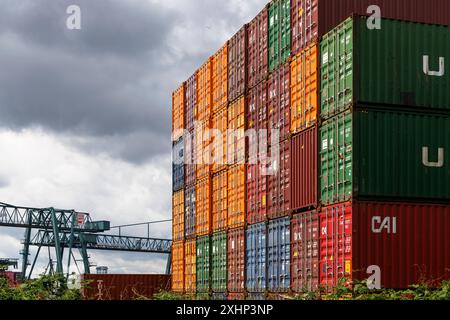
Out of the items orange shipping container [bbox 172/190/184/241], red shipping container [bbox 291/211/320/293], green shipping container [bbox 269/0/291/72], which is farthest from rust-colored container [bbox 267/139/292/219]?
orange shipping container [bbox 172/190/184/241]

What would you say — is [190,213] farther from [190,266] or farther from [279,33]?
[279,33]

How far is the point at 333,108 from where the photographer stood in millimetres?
24031

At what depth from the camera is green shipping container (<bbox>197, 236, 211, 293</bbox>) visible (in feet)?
117

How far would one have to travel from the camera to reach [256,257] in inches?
1173

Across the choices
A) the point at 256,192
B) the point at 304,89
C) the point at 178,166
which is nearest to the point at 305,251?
the point at 256,192

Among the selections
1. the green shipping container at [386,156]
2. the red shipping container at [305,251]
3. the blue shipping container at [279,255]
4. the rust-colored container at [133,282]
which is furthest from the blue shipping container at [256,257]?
the rust-colored container at [133,282]

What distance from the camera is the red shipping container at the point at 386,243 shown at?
22234 millimetres

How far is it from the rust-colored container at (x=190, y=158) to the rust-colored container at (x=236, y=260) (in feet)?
22.6

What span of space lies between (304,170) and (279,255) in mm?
3670

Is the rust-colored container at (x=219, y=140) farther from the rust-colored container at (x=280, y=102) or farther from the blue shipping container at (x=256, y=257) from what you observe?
the rust-colored container at (x=280, y=102)

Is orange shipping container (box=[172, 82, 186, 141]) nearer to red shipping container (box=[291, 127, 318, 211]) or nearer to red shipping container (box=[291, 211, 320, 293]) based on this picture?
red shipping container (box=[291, 127, 318, 211])

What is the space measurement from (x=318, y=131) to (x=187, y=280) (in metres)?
16.8

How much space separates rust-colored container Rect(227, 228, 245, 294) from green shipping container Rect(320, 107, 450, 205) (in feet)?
25.9
